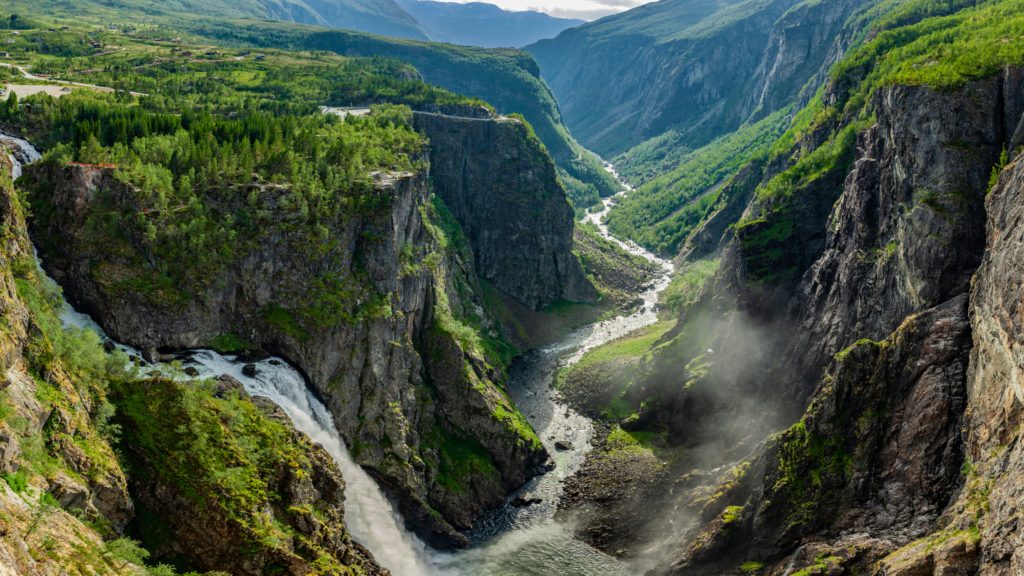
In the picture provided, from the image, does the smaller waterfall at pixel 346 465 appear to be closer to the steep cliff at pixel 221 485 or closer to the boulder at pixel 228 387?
the boulder at pixel 228 387

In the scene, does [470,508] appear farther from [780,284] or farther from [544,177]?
[544,177]

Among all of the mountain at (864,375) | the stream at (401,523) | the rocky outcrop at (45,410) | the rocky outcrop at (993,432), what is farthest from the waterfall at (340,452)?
the rocky outcrop at (993,432)

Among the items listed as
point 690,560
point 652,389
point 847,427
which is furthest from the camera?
point 652,389

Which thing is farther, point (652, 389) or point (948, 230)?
point (652, 389)

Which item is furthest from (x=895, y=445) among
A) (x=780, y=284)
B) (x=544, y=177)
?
(x=544, y=177)

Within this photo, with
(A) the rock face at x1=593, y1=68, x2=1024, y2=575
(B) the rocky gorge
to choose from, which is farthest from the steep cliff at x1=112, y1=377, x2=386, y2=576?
(A) the rock face at x1=593, y1=68, x2=1024, y2=575

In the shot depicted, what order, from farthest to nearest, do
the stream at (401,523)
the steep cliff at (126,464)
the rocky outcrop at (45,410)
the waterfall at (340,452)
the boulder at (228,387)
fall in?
the stream at (401,523) < the waterfall at (340,452) < the boulder at (228,387) < the rocky outcrop at (45,410) < the steep cliff at (126,464)
